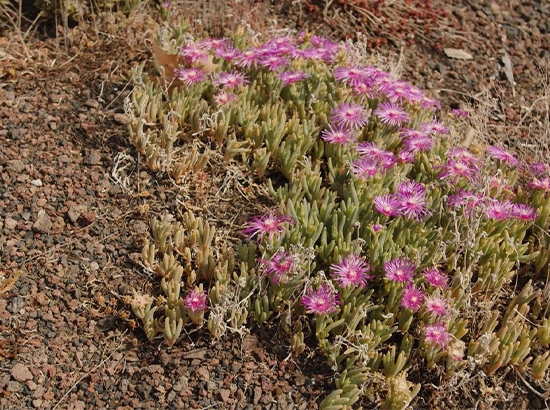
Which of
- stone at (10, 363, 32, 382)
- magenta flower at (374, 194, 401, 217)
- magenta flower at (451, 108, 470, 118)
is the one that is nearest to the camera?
stone at (10, 363, 32, 382)

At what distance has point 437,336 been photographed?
313 cm

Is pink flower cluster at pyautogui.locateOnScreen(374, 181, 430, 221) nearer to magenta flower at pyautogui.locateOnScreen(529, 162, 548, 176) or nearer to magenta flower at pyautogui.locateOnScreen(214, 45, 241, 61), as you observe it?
magenta flower at pyautogui.locateOnScreen(529, 162, 548, 176)

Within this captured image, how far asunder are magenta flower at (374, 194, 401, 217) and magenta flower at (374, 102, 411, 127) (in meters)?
0.58

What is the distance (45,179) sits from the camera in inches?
148

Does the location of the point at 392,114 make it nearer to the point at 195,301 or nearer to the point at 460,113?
the point at 460,113

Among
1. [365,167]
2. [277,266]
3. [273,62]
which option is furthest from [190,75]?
[277,266]

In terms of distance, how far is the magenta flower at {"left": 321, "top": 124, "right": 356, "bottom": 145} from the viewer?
3.89 m

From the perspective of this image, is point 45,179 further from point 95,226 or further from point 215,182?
point 215,182

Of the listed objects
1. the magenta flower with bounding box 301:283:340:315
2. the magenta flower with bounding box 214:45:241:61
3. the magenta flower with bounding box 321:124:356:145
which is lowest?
the magenta flower with bounding box 301:283:340:315

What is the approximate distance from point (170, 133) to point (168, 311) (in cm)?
107

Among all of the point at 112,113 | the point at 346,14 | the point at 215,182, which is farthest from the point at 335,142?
the point at 346,14

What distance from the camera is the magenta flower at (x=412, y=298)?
3211 millimetres

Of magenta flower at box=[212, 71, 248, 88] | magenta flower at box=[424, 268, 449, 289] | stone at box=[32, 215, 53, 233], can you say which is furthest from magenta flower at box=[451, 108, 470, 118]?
stone at box=[32, 215, 53, 233]

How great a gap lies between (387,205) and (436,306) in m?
0.57
